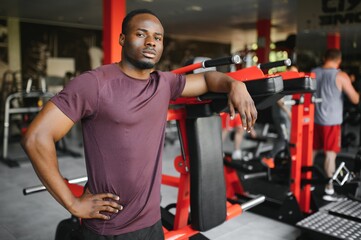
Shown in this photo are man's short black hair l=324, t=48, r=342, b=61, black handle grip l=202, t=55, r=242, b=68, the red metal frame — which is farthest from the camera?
man's short black hair l=324, t=48, r=342, b=61

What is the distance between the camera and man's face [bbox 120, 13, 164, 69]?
1202 mm

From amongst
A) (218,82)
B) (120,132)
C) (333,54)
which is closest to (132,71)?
(120,132)

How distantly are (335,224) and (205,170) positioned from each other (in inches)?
54.4

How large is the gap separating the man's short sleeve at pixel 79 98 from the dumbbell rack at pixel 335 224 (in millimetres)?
1989

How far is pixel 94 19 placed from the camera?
9008 mm

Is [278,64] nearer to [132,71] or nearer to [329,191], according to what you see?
[132,71]

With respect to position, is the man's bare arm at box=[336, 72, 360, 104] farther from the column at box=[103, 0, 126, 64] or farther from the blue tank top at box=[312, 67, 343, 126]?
the column at box=[103, 0, 126, 64]

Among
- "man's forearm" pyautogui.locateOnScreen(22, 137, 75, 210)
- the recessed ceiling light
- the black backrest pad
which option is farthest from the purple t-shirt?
the recessed ceiling light

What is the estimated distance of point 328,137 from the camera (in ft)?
12.4

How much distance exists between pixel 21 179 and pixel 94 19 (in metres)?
5.86

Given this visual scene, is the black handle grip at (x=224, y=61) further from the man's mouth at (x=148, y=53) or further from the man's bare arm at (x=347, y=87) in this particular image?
the man's bare arm at (x=347, y=87)

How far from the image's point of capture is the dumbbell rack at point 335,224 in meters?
2.39

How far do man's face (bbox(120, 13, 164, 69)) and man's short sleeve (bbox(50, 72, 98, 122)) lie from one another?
17cm

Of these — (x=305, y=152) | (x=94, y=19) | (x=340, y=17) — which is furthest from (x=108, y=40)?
(x=94, y=19)
